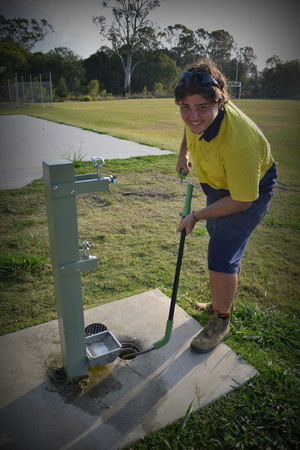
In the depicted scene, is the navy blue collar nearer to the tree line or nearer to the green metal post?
the green metal post

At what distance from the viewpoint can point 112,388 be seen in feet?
5.89

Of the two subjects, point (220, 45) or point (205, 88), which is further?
point (220, 45)

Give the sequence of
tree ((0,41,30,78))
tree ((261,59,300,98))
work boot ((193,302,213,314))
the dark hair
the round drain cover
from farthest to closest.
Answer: tree ((261,59,300,98))
tree ((0,41,30,78))
work boot ((193,302,213,314))
the round drain cover
the dark hair

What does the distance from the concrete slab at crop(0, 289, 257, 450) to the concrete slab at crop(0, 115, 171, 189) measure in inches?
141

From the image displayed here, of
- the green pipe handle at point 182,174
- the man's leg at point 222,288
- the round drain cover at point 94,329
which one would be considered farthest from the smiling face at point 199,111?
the round drain cover at point 94,329

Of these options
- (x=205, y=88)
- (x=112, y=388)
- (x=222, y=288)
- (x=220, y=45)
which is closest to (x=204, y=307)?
(x=222, y=288)

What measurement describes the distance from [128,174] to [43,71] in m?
33.2

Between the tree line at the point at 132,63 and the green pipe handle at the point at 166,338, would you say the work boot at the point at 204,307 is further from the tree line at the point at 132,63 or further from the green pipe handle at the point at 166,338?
the tree line at the point at 132,63

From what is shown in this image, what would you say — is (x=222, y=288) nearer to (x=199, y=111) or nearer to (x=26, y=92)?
(x=199, y=111)

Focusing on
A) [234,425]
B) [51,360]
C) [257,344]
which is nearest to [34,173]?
[51,360]

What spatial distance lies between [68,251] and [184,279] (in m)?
1.52

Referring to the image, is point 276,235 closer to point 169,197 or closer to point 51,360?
point 169,197

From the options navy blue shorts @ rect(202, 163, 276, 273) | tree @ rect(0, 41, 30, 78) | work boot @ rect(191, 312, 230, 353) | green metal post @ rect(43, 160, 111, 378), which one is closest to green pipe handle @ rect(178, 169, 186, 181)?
navy blue shorts @ rect(202, 163, 276, 273)

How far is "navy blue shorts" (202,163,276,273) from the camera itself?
190 cm
